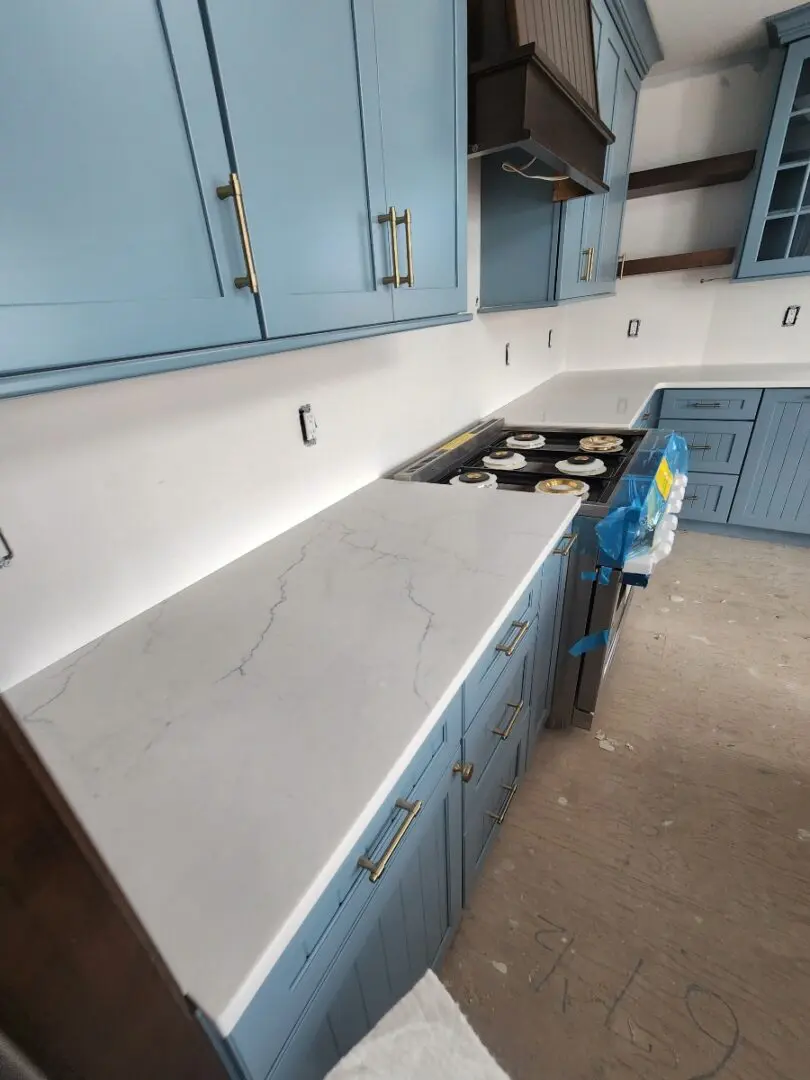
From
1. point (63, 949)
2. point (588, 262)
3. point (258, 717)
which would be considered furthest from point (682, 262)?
point (63, 949)

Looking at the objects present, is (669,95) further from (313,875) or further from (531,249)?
(313,875)

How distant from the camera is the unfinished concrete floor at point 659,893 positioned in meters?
1.01

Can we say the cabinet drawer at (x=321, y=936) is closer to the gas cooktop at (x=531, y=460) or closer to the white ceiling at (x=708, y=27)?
the gas cooktop at (x=531, y=460)

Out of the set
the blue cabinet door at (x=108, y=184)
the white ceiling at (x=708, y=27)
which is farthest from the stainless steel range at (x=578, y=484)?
the white ceiling at (x=708, y=27)

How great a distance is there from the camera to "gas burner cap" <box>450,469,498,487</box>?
159 cm

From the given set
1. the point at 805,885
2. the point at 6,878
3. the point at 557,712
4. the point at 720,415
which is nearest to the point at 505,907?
the point at 557,712

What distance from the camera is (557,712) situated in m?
1.71

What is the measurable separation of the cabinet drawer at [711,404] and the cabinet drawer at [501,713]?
7.28ft

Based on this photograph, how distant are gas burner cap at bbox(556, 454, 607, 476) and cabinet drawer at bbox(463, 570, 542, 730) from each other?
0.63 m

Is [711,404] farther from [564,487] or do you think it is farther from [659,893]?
[659,893]

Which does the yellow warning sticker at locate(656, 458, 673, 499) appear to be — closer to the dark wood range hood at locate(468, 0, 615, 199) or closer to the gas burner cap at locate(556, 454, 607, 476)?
the gas burner cap at locate(556, 454, 607, 476)

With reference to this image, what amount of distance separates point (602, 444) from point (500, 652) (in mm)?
1198

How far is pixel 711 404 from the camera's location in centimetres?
271

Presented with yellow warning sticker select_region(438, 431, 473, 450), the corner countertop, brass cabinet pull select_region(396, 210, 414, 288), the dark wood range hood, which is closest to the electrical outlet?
brass cabinet pull select_region(396, 210, 414, 288)
